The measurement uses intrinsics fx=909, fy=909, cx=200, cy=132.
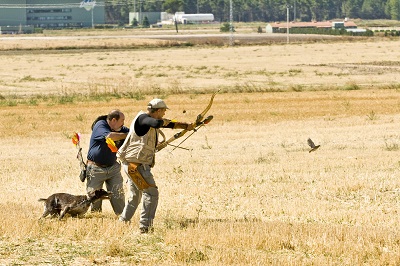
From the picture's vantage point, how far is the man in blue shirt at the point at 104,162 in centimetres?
1282

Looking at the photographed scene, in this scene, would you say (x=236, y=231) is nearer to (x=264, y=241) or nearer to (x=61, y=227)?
(x=264, y=241)

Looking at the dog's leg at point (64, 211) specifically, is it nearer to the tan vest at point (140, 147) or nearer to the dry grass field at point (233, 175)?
the dry grass field at point (233, 175)

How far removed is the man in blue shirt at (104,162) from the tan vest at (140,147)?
1332 millimetres

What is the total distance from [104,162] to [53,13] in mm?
178144

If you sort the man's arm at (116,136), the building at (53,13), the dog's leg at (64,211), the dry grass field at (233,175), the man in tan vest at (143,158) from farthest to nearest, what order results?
the building at (53,13) < the dog's leg at (64,211) < the man's arm at (116,136) < the man in tan vest at (143,158) < the dry grass field at (233,175)

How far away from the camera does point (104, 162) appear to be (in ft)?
43.4

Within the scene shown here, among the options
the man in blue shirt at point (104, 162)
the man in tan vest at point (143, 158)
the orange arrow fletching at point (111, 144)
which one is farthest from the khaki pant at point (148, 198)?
the man in blue shirt at point (104, 162)

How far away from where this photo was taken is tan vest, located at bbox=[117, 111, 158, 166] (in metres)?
11.3

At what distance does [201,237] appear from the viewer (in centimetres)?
1058

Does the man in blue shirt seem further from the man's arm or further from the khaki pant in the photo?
the khaki pant

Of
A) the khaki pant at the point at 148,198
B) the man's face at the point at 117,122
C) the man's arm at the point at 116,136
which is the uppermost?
the man's face at the point at 117,122

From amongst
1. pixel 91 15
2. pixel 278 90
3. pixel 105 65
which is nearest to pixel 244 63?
pixel 105 65

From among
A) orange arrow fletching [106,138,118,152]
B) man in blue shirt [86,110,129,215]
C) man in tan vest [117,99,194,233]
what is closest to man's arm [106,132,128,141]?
orange arrow fletching [106,138,118,152]

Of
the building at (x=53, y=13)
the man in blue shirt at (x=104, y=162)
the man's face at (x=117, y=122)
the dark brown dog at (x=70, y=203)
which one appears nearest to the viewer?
the dark brown dog at (x=70, y=203)
